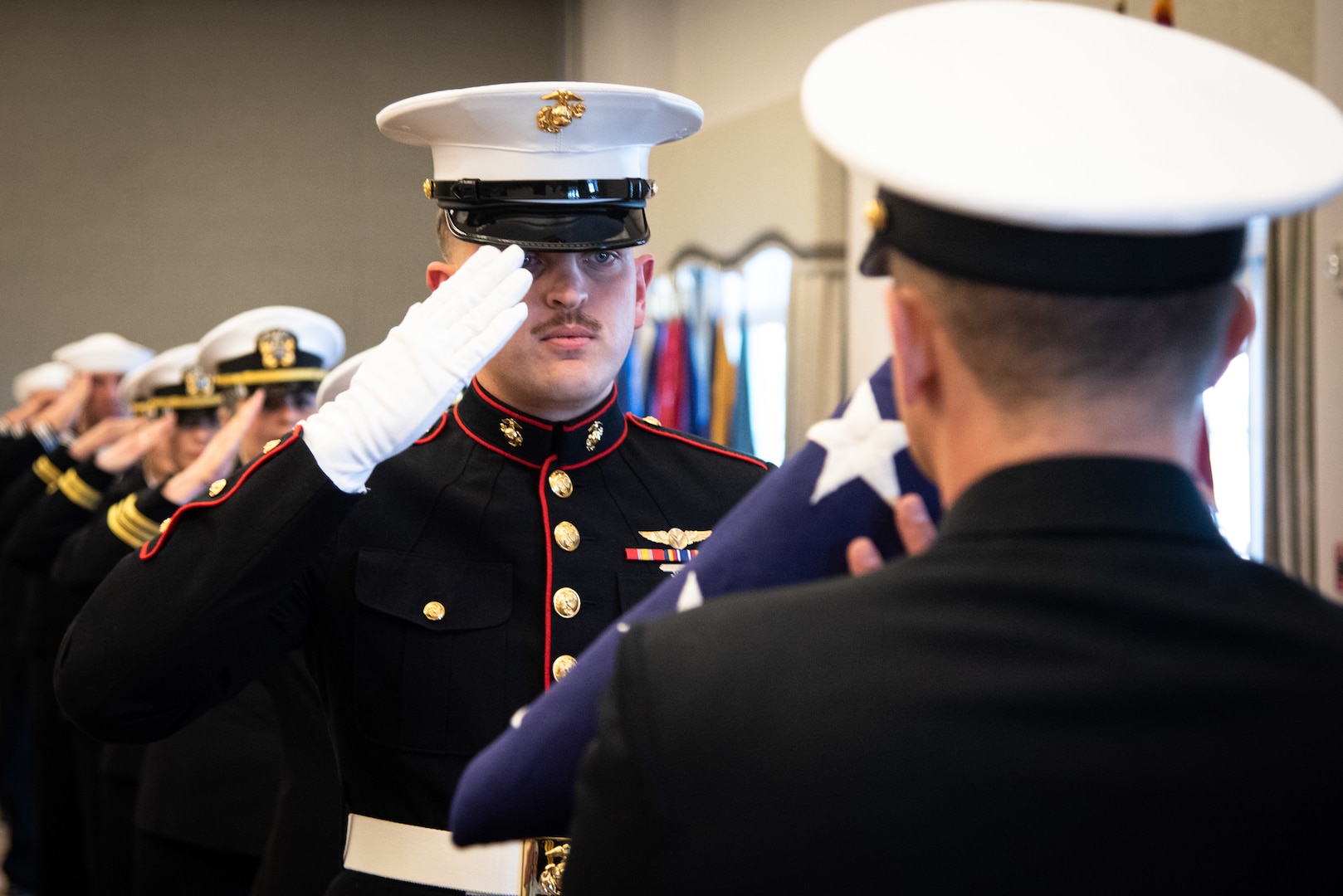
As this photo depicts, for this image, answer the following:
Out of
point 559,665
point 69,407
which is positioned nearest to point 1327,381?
point 559,665

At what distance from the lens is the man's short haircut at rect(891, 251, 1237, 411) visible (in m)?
0.75

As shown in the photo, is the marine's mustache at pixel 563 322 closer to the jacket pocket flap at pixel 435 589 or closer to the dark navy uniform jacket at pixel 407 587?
the dark navy uniform jacket at pixel 407 587

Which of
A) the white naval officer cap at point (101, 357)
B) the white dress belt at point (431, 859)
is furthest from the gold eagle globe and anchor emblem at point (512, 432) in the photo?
the white naval officer cap at point (101, 357)

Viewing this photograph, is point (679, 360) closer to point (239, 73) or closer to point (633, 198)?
point (239, 73)

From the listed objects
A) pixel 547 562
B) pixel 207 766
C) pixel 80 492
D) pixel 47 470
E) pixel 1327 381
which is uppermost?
pixel 547 562

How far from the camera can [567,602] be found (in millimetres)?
1614

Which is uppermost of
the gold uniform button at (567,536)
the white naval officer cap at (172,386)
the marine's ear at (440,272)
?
the marine's ear at (440,272)

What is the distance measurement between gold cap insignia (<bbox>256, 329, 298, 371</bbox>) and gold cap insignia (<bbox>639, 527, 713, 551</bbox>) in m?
1.79

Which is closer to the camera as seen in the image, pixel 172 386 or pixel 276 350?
pixel 276 350

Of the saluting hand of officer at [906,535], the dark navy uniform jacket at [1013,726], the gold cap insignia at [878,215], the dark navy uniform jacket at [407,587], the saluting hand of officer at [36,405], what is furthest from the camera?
the saluting hand of officer at [36,405]

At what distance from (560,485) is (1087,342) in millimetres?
1049

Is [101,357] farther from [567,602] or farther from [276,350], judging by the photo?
[567,602]

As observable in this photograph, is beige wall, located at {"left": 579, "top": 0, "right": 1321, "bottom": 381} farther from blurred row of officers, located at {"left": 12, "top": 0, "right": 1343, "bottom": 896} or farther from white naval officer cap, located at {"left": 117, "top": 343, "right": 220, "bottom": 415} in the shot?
blurred row of officers, located at {"left": 12, "top": 0, "right": 1343, "bottom": 896}

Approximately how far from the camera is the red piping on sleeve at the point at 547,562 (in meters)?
1.58
